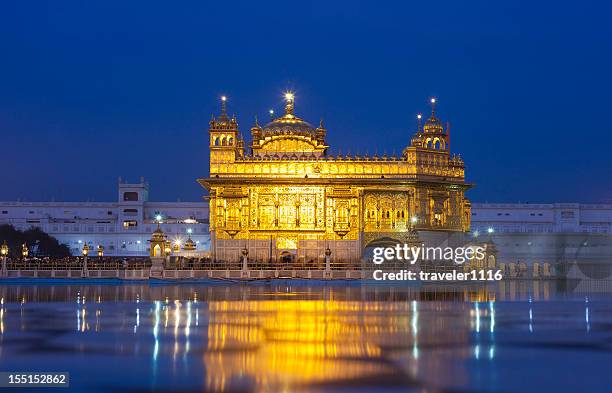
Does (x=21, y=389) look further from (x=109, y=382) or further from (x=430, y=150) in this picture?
(x=430, y=150)

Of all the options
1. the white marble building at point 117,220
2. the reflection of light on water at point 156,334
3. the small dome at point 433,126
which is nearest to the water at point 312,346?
the reflection of light on water at point 156,334

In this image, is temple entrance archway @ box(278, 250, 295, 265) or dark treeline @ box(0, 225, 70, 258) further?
dark treeline @ box(0, 225, 70, 258)

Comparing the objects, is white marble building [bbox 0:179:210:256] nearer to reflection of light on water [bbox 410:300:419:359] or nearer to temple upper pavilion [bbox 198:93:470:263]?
temple upper pavilion [bbox 198:93:470:263]

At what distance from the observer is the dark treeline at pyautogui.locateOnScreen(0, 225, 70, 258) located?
7710 cm

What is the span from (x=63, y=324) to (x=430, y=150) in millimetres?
38959

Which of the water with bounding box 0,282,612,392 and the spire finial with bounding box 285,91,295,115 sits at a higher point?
the spire finial with bounding box 285,91,295,115

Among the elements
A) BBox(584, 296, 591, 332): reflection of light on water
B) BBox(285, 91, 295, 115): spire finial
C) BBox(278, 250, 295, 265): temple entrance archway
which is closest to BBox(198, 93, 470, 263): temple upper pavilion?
BBox(278, 250, 295, 265): temple entrance archway

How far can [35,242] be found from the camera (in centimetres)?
8012

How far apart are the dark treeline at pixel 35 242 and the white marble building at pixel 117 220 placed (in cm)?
819

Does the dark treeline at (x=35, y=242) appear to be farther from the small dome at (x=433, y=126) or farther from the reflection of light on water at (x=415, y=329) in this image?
the reflection of light on water at (x=415, y=329)

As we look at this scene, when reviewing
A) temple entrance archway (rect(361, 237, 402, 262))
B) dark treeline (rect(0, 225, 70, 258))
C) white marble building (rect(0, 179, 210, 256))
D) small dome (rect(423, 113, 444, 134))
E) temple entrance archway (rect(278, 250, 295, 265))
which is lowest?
temple entrance archway (rect(278, 250, 295, 265))

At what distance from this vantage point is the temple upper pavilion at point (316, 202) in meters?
54.5

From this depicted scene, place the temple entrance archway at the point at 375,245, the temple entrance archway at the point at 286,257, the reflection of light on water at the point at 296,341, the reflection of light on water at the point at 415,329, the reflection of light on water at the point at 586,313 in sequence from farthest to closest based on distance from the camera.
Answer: the temple entrance archway at the point at 375,245, the temple entrance archway at the point at 286,257, the reflection of light on water at the point at 586,313, the reflection of light on water at the point at 415,329, the reflection of light on water at the point at 296,341

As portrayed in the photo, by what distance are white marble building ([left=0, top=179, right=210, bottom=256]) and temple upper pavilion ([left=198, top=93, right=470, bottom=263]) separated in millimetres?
34797
